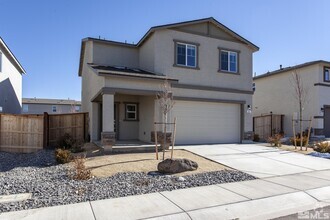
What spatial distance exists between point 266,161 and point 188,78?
6861mm

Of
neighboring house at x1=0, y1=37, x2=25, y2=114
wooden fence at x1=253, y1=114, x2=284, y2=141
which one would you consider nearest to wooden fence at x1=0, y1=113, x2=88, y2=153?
neighboring house at x1=0, y1=37, x2=25, y2=114

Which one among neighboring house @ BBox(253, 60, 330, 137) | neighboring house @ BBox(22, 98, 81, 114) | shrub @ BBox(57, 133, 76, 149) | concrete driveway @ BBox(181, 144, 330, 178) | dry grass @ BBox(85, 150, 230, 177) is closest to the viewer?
dry grass @ BBox(85, 150, 230, 177)

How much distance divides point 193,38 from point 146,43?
3.09 meters

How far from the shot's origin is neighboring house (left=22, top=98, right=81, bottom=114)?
43234 millimetres

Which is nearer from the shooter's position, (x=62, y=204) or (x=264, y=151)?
(x=62, y=204)

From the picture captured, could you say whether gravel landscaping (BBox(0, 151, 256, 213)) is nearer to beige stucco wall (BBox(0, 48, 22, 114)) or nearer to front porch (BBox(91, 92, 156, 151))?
front porch (BBox(91, 92, 156, 151))

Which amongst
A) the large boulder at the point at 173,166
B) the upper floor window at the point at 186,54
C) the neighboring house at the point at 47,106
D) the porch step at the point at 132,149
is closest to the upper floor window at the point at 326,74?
the upper floor window at the point at 186,54

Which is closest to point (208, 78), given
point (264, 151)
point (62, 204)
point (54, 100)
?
point (264, 151)

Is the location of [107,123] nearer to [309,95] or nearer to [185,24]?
[185,24]

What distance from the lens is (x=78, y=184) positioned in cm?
736

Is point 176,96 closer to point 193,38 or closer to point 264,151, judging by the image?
point 193,38

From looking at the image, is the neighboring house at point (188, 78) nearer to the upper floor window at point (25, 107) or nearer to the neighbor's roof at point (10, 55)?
the neighbor's roof at point (10, 55)

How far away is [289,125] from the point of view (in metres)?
23.1

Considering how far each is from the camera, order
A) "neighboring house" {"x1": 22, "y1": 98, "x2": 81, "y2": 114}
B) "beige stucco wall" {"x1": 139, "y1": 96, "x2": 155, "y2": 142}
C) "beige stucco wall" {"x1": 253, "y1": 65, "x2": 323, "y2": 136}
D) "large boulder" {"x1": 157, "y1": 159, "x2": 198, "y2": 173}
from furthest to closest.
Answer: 1. "neighboring house" {"x1": 22, "y1": 98, "x2": 81, "y2": 114}
2. "beige stucco wall" {"x1": 253, "y1": 65, "x2": 323, "y2": 136}
3. "beige stucco wall" {"x1": 139, "y1": 96, "x2": 155, "y2": 142}
4. "large boulder" {"x1": 157, "y1": 159, "x2": 198, "y2": 173}
